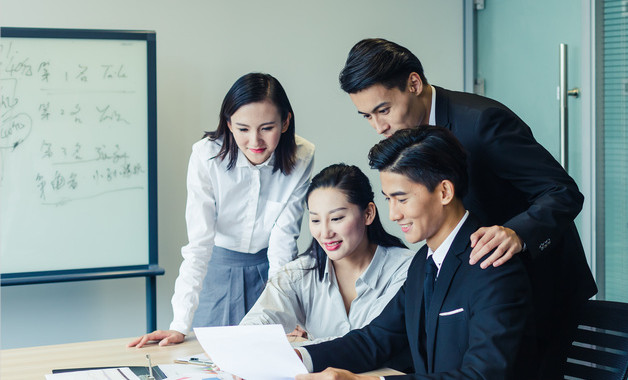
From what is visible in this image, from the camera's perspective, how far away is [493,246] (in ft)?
4.60

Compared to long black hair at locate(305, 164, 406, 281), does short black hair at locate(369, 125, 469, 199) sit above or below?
above

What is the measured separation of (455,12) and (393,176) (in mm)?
2746

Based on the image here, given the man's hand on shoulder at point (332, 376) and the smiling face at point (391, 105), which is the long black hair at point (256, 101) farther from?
the man's hand on shoulder at point (332, 376)

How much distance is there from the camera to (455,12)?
158 inches

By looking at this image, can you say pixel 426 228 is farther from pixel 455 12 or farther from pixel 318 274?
pixel 455 12

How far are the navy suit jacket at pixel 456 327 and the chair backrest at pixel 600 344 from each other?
0.17 metres

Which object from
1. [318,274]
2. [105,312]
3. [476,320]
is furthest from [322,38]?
[476,320]

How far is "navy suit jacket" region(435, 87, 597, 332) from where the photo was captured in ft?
5.21

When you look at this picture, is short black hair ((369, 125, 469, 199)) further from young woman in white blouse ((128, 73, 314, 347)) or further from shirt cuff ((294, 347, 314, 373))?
young woman in white blouse ((128, 73, 314, 347))

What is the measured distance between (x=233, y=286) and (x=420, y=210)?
113 cm

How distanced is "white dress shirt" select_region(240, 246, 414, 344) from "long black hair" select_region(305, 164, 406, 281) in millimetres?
25

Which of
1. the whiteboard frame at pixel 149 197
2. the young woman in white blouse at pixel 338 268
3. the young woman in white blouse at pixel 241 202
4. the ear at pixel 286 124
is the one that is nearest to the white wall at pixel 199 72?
the whiteboard frame at pixel 149 197

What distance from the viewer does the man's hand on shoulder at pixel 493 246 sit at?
54.9 inches

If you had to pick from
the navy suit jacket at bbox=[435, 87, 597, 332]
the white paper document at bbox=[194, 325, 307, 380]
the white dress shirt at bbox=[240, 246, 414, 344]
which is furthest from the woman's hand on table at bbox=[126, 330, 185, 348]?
the navy suit jacket at bbox=[435, 87, 597, 332]
